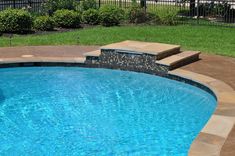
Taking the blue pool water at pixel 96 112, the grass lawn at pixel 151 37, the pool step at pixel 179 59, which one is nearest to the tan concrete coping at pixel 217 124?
the blue pool water at pixel 96 112

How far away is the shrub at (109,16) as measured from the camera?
70.5ft

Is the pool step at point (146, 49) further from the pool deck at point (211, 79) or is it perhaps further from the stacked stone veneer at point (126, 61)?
the pool deck at point (211, 79)

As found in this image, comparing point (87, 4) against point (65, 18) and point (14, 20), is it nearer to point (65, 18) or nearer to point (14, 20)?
point (65, 18)

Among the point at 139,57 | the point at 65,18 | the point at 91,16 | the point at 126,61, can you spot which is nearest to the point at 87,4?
the point at 91,16

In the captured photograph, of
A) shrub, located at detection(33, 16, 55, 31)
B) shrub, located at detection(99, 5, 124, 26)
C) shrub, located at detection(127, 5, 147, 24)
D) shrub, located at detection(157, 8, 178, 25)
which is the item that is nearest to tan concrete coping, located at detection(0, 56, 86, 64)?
shrub, located at detection(33, 16, 55, 31)

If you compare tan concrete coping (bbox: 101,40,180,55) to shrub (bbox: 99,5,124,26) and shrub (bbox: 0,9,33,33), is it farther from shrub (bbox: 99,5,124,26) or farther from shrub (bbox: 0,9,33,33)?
shrub (bbox: 99,5,124,26)

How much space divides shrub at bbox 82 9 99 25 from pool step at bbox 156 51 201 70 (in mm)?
8926

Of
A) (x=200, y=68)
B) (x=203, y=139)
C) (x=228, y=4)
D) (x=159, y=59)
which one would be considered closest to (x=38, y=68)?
(x=159, y=59)

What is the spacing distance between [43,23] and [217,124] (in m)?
13.4

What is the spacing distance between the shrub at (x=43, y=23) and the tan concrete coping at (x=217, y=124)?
10.3m

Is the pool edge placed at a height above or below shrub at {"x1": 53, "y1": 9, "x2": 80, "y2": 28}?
below

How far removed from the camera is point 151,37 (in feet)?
59.6

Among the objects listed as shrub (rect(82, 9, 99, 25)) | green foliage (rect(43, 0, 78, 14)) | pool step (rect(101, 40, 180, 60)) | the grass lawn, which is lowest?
pool step (rect(101, 40, 180, 60))

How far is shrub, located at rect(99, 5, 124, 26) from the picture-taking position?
70.5 ft
